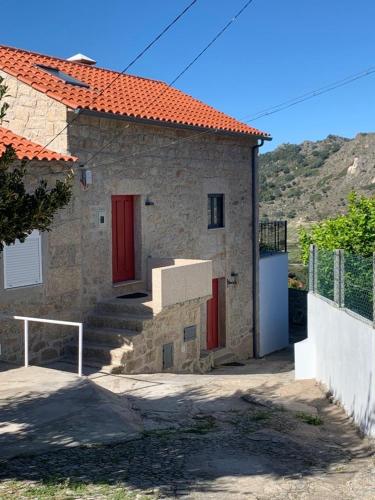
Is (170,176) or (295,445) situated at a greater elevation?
(170,176)

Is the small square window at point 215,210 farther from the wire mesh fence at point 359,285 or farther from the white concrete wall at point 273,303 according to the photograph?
the wire mesh fence at point 359,285

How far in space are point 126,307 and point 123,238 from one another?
5.87ft

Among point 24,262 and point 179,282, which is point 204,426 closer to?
point 24,262

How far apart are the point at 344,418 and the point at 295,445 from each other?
80.4 inches

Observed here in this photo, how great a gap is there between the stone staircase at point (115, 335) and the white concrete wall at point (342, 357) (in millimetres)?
3073

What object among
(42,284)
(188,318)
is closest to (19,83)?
(42,284)

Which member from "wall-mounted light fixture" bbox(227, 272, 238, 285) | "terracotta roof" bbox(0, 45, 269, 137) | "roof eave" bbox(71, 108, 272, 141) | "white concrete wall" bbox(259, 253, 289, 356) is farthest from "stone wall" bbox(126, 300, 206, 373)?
"white concrete wall" bbox(259, 253, 289, 356)

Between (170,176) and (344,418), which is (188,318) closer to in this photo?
(170,176)

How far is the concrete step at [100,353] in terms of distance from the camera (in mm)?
11278

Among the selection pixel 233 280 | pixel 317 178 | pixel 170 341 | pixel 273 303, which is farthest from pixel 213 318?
pixel 317 178

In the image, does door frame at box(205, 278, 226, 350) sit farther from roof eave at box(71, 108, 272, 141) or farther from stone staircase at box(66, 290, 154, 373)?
stone staircase at box(66, 290, 154, 373)

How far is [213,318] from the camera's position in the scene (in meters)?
16.8

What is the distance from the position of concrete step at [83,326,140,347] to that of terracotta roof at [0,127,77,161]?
126 inches

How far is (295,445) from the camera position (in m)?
7.61
